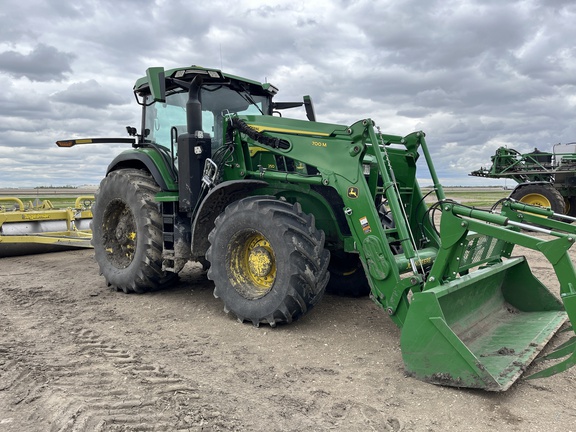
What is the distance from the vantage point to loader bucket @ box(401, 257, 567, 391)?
11.0 feet

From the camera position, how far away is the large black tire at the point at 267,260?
438 centimetres

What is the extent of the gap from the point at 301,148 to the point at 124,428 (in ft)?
9.42

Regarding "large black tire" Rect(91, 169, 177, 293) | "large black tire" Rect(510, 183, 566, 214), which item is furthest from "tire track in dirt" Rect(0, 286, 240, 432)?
"large black tire" Rect(510, 183, 566, 214)

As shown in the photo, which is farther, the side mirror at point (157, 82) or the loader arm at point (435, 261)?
the side mirror at point (157, 82)

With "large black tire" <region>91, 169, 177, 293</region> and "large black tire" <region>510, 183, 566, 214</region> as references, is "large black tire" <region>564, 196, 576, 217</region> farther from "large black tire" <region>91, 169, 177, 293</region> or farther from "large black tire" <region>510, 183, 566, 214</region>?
"large black tire" <region>91, 169, 177, 293</region>

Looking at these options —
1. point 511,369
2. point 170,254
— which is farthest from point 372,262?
point 170,254

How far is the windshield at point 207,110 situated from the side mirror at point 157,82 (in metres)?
0.58

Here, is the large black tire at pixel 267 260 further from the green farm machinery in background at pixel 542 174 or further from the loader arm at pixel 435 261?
the green farm machinery in background at pixel 542 174

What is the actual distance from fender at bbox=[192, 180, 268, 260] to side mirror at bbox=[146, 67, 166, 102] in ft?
3.97

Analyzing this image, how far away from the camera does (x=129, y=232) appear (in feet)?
21.1

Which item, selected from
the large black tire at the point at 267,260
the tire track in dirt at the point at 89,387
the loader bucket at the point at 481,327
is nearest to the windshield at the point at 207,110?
the large black tire at the point at 267,260

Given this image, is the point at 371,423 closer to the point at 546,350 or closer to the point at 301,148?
the point at 546,350

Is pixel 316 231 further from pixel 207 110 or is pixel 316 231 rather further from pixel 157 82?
pixel 157 82

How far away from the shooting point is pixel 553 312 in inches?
184
